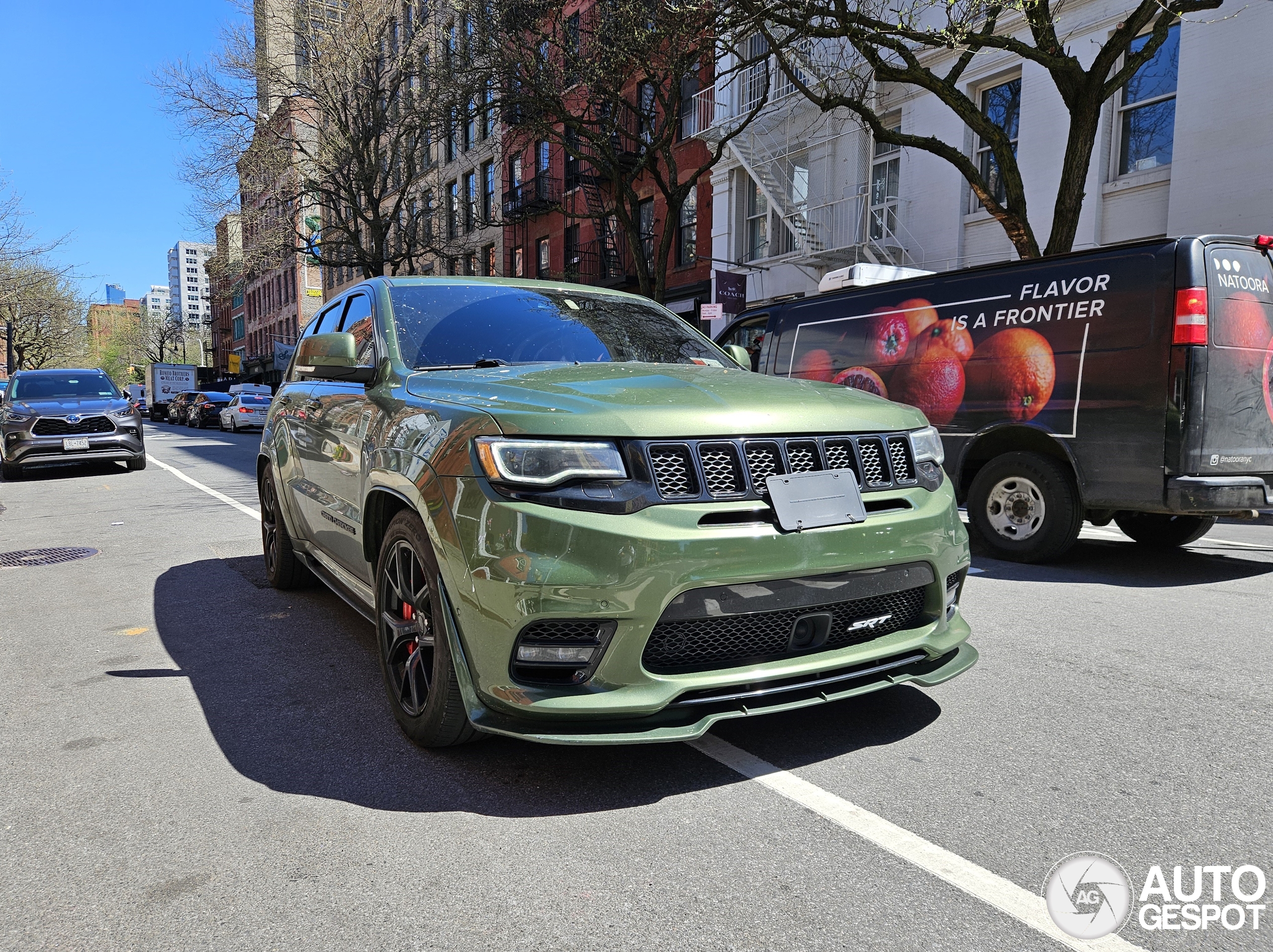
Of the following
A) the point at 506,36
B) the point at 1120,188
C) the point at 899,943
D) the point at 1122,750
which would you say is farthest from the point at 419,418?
the point at 506,36

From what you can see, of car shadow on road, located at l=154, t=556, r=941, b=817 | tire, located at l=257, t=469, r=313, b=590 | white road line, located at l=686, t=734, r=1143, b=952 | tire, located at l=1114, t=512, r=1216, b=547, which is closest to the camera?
white road line, located at l=686, t=734, r=1143, b=952

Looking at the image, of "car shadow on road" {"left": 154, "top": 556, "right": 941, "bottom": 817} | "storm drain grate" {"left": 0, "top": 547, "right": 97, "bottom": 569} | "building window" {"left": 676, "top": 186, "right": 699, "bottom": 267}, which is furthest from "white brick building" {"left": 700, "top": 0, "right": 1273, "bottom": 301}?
"storm drain grate" {"left": 0, "top": 547, "right": 97, "bottom": 569}

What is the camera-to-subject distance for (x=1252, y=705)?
11.7 feet

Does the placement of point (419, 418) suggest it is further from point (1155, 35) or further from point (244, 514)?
point (1155, 35)

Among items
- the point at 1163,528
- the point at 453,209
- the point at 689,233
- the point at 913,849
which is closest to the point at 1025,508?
the point at 1163,528

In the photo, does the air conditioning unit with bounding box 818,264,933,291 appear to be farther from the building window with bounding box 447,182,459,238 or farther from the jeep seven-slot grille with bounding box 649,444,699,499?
the building window with bounding box 447,182,459,238

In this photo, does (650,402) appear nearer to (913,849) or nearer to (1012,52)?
(913,849)

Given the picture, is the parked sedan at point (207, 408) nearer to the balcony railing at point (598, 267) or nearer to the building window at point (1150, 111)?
the balcony railing at point (598, 267)

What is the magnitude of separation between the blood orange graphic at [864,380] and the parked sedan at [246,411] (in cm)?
2664

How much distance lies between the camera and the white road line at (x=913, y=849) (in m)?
2.05

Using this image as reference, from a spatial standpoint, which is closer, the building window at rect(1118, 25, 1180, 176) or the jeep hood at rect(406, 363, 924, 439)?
the jeep hood at rect(406, 363, 924, 439)

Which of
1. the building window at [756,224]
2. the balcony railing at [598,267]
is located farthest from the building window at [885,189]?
the balcony railing at [598,267]

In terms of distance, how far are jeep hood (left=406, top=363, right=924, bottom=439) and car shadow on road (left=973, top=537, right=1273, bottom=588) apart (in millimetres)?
3548

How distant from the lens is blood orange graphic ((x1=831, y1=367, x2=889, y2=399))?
26.3 ft
